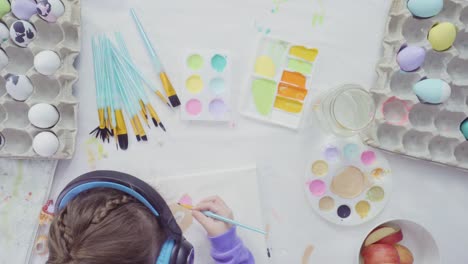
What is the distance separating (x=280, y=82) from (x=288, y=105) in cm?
4

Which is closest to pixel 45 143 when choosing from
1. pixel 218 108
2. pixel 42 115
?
pixel 42 115

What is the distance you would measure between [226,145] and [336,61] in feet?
0.74

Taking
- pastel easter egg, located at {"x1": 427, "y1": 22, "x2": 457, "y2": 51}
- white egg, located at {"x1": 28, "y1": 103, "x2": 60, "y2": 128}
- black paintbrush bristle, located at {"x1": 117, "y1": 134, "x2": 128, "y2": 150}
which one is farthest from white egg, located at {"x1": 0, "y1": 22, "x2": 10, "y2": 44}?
pastel easter egg, located at {"x1": 427, "y1": 22, "x2": 457, "y2": 51}

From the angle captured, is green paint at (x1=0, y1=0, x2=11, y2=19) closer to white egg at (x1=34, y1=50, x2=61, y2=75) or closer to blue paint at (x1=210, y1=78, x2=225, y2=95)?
white egg at (x1=34, y1=50, x2=61, y2=75)

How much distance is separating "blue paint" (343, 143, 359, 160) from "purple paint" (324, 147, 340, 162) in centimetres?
1

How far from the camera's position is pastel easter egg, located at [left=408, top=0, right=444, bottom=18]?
2.06 feet

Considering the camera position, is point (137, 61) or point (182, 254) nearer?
point (182, 254)

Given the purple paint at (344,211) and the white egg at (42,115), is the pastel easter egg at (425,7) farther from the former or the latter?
the white egg at (42,115)

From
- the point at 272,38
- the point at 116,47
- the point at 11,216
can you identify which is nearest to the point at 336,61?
the point at 272,38

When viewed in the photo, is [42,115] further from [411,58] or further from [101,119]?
[411,58]

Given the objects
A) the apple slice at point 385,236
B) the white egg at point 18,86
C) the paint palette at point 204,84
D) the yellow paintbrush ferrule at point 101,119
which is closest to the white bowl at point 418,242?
the apple slice at point 385,236

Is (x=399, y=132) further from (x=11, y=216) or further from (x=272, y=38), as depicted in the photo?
(x=11, y=216)

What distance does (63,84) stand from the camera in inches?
27.0

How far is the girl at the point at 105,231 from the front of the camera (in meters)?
0.49
